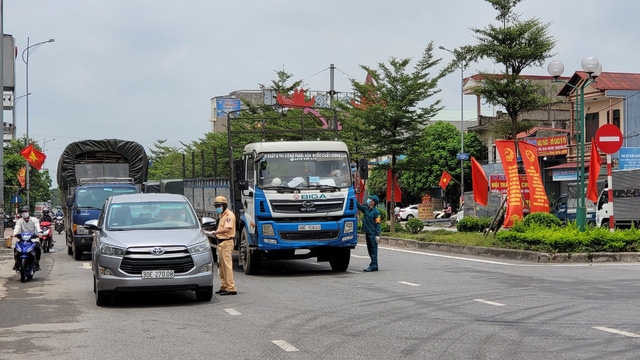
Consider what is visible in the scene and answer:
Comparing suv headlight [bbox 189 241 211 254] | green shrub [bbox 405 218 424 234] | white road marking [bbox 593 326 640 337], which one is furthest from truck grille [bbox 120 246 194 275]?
green shrub [bbox 405 218 424 234]

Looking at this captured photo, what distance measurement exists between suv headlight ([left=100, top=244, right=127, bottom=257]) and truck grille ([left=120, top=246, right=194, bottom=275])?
0.09 m

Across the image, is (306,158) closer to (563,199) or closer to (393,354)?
(393,354)

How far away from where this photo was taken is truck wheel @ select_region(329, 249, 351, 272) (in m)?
19.6

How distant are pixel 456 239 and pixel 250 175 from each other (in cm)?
1091

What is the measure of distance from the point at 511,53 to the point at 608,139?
12.1 metres

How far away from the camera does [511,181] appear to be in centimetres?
2588

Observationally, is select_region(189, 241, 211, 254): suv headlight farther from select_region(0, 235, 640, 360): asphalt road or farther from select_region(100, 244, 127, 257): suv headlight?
select_region(100, 244, 127, 257): suv headlight

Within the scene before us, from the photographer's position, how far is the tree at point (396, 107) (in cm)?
3644

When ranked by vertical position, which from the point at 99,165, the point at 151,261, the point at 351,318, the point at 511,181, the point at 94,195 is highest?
the point at 99,165

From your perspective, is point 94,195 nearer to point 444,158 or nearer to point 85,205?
point 85,205

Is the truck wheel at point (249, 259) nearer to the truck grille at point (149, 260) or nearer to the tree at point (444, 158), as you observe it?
the truck grille at point (149, 260)

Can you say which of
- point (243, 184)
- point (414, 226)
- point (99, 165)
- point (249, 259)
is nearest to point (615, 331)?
point (249, 259)

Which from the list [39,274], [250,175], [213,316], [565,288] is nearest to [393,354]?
[213,316]

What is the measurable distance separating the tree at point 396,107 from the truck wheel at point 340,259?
1643 centimetres
